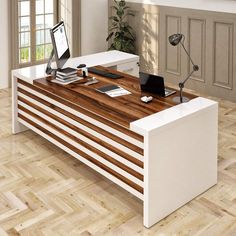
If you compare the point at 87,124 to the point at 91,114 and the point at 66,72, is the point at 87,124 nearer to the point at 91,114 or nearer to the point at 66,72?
the point at 91,114

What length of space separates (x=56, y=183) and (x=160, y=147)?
106 centimetres

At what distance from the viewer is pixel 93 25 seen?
22.8 feet

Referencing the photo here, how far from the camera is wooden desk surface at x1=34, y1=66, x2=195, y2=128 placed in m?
3.12

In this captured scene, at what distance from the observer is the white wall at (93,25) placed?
6.82m

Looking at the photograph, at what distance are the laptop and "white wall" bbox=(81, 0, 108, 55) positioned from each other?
3.53m

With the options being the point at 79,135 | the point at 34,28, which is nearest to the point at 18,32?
the point at 34,28

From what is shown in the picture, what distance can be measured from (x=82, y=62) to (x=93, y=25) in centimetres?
250

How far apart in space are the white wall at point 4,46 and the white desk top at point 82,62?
1802mm

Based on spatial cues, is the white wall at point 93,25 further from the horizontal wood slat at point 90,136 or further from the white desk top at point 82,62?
the horizontal wood slat at point 90,136

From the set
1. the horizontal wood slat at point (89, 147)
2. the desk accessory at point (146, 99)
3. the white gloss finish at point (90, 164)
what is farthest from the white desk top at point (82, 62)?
the desk accessory at point (146, 99)

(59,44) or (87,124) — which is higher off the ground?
(59,44)

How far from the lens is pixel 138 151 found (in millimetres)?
2951

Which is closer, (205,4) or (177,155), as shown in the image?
(177,155)

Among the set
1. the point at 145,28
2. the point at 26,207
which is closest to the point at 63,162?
the point at 26,207
